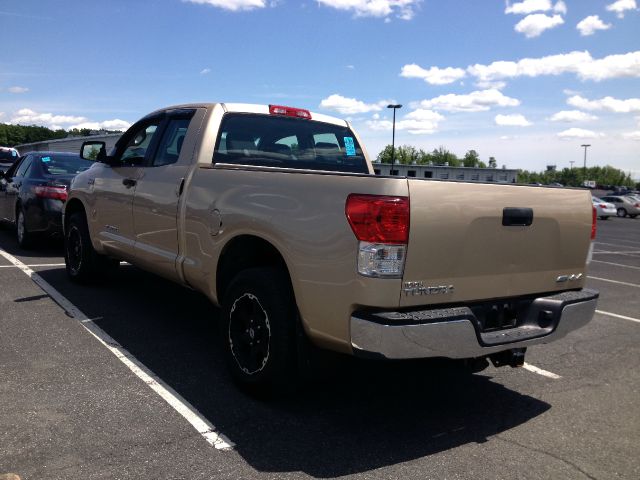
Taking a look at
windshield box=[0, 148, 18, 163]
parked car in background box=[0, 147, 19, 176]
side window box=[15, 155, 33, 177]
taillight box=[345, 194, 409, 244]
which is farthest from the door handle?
windshield box=[0, 148, 18, 163]

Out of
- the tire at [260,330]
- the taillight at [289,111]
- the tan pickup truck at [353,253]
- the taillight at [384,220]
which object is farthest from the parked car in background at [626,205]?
the taillight at [384,220]

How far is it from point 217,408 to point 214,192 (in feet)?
4.81

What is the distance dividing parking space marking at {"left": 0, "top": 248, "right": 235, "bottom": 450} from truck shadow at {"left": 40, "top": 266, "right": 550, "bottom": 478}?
0.06 meters

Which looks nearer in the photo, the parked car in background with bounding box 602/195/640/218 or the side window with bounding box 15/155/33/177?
the side window with bounding box 15/155/33/177

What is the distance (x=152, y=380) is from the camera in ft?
13.1

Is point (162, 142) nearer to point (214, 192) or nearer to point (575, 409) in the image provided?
point (214, 192)

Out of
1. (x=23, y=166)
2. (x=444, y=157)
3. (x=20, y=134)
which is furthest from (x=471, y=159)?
(x=23, y=166)

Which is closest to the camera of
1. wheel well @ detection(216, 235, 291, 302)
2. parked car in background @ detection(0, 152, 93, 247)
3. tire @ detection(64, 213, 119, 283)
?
wheel well @ detection(216, 235, 291, 302)

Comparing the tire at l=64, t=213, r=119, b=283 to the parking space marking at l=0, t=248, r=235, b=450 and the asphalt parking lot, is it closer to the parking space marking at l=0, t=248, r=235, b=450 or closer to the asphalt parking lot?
the parking space marking at l=0, t=248, r=235, b=450

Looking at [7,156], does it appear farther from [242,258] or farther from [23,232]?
[242,258]

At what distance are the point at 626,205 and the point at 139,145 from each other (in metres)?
42.1

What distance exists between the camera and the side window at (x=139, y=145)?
5.39 m

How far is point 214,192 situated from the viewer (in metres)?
4.05

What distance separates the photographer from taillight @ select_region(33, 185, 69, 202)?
899cm
